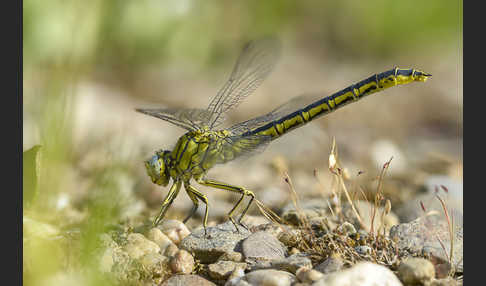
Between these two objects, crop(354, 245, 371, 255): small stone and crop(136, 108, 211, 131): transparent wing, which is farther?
crop(136, 108, 211, 131): transparent wing

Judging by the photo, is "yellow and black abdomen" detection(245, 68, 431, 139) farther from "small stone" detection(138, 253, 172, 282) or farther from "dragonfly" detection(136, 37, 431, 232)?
"small stone" detection(138, 253, 172, 282)

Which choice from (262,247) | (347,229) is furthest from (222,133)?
(347,229)

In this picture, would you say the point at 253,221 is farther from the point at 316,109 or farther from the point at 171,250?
the point at 316,109

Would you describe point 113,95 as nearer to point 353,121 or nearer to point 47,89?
point 353,121

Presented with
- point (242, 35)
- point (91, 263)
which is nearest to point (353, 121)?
point (242, 35)

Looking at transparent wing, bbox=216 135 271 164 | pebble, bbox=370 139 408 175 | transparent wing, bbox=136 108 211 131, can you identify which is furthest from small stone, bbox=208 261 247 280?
pebble, bbox=370 139 408 175

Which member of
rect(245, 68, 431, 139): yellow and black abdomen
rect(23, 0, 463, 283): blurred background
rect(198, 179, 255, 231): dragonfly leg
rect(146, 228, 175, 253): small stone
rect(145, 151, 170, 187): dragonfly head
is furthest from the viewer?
rect(23, 0, 463, 283): blurred background
